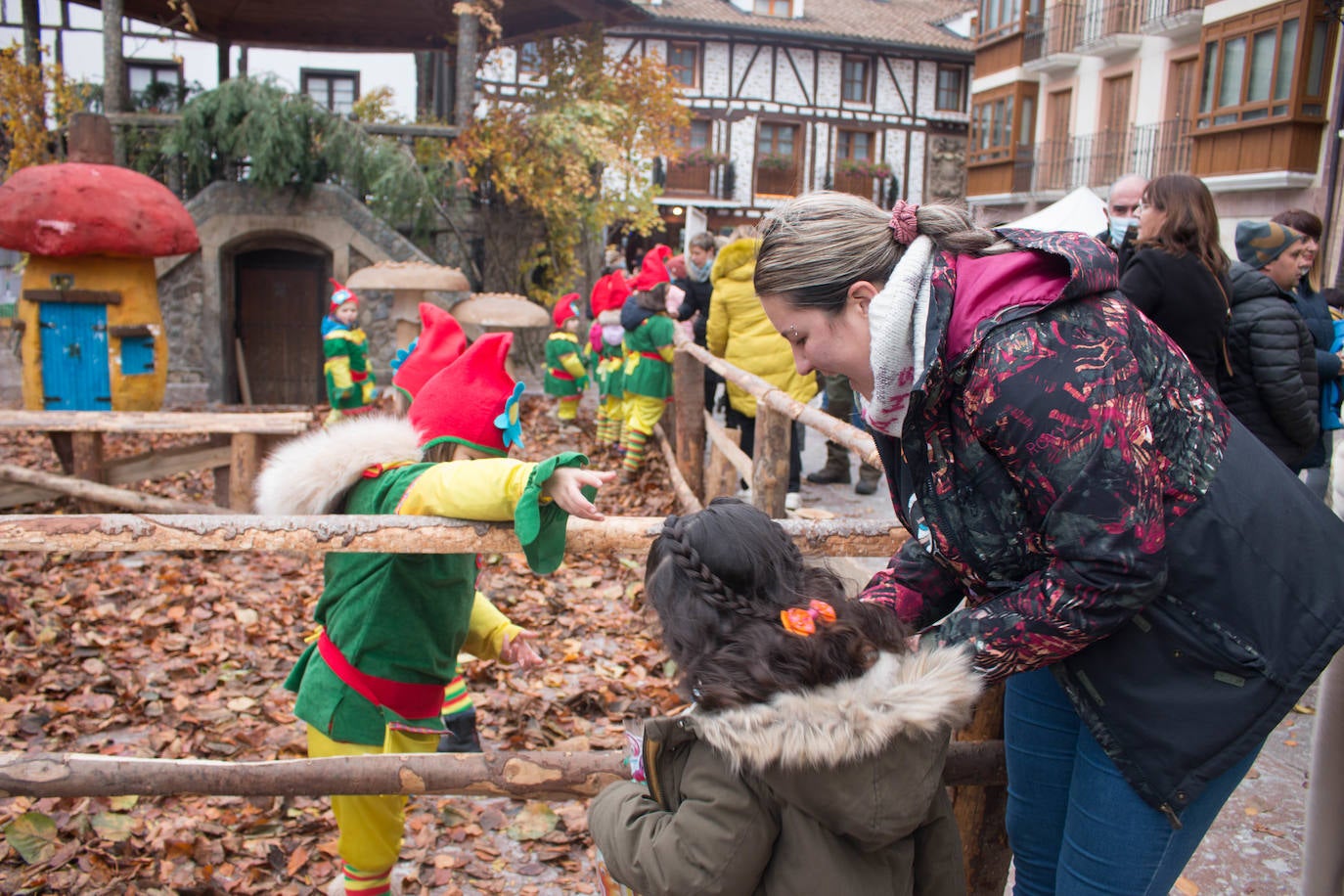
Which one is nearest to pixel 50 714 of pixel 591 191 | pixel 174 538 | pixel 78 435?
pixel 174 538

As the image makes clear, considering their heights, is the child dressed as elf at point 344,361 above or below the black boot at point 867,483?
above

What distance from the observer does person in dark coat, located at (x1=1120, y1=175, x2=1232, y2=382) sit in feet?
11.9

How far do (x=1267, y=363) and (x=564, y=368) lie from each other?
8315mm

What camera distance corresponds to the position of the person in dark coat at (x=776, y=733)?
56.7 inches

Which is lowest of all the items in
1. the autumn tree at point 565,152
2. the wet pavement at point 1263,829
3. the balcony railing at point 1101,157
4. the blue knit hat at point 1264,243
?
the wet pavement at point 1263,829

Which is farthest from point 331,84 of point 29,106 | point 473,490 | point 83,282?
point 473,490

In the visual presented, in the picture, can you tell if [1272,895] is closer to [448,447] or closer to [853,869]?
[853,869]

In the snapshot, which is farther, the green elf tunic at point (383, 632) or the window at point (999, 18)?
the window at point (999, 18)

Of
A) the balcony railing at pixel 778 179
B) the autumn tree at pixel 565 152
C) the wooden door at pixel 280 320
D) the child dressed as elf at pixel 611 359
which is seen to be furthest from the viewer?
the balcony railing at pixel 778 179

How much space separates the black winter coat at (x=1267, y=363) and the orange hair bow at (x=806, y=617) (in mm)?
3176

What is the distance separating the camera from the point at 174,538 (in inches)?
84.8

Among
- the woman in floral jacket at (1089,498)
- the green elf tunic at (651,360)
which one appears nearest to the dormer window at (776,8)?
the green elf tunic at (651,360)

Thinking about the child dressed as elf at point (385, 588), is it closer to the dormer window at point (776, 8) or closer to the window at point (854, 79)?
the window at point (854, 79)

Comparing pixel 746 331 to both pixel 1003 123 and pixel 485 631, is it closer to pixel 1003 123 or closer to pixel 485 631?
pixel 485 631
